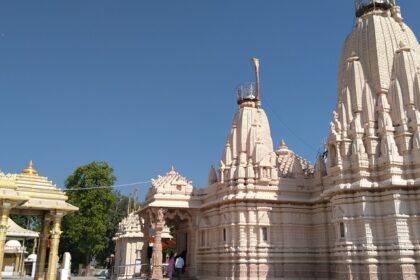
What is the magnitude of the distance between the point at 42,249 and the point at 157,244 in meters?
10.7

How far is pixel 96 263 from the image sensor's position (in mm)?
68750

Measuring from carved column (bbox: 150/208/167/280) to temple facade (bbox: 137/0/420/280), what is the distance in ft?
0.21

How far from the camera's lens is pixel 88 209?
4200 centimetres

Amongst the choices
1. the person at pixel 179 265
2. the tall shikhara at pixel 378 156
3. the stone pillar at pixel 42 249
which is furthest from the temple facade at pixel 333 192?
the stone pillar at pixel 42 249

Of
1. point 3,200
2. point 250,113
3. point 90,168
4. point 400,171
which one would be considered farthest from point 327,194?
point 90,168

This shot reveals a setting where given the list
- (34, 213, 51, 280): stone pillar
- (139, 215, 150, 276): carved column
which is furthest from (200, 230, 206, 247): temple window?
(34, 213, 51, 280): stone pillar

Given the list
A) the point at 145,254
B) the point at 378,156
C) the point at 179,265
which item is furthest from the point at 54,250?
the point at 378,156

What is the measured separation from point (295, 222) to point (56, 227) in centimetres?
→ 1557

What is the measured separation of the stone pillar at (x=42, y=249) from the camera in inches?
682

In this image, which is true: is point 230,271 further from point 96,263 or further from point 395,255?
point 96,263

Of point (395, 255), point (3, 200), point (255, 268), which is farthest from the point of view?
point (255, 268)

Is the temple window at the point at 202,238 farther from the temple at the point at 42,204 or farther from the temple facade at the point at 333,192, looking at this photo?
the temple at the point at 42,204

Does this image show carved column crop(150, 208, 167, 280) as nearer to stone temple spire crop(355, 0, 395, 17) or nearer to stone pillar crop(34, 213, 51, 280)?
stone pillar crop(34, 213, 51, 280)

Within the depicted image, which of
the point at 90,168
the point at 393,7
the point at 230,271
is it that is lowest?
the point at 230,271
